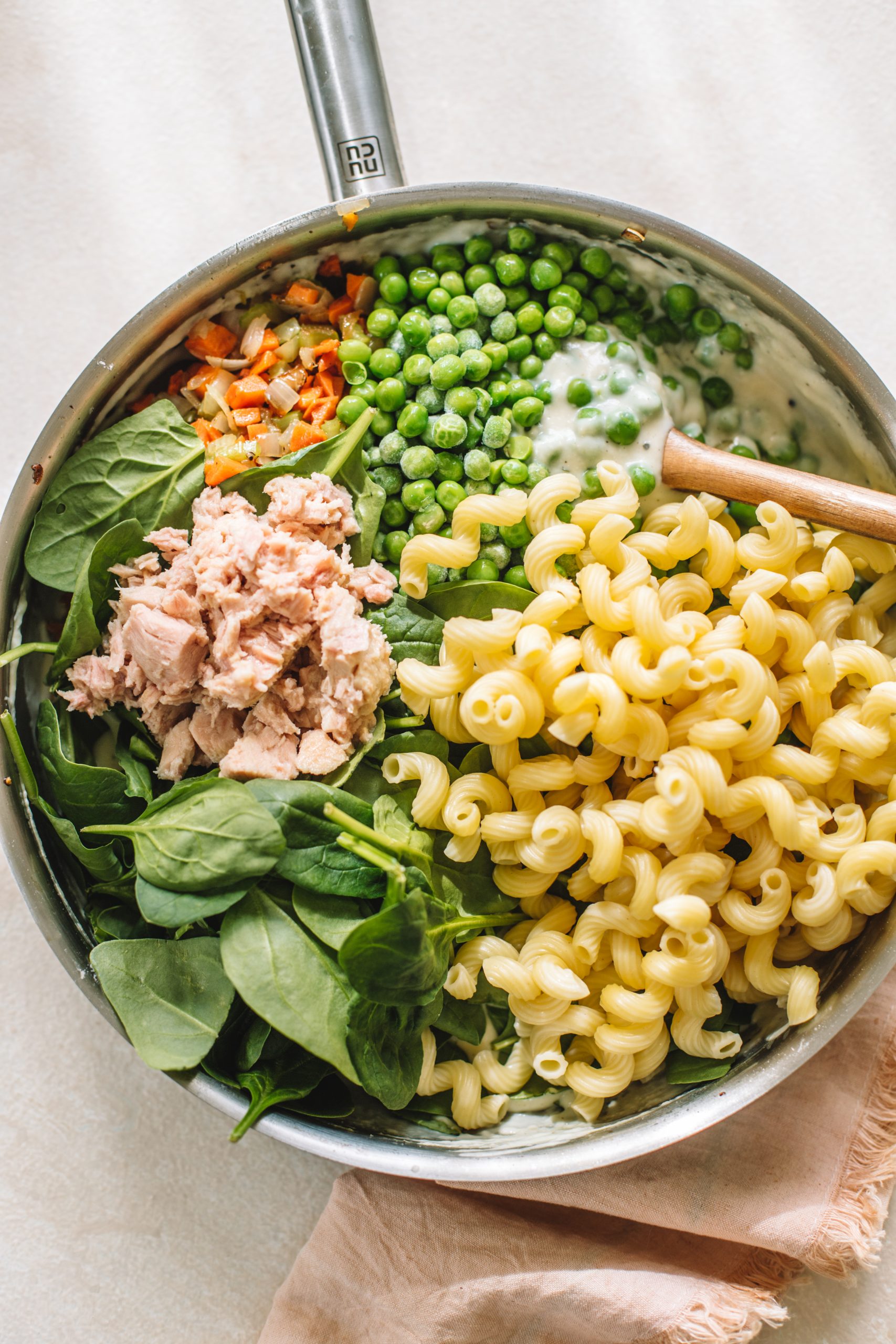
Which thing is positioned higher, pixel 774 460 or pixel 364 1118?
pixel 774 460

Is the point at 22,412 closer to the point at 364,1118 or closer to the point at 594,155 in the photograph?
the point at 594,155

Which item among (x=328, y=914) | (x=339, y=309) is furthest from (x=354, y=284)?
(x=328, y=914)

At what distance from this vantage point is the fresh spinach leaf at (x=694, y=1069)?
5.14ft

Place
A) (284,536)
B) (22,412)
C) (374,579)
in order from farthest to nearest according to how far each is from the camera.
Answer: (22,412) < (374,579) < (284,536)

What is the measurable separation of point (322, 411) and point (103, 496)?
1.26ft

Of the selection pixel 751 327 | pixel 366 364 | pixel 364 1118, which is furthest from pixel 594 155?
pixel 364 1118

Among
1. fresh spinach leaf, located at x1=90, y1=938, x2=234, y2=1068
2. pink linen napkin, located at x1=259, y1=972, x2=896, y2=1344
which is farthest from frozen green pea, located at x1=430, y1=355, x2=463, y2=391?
pink linen napkin, located at x1=259, y1=972, x2=896, y2=1344

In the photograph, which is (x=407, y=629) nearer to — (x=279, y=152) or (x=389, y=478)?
(x=389, y=478)

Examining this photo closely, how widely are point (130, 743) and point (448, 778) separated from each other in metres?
0.52

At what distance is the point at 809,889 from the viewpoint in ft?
5.00

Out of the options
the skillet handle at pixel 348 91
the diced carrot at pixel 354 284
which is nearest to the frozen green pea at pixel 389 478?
the diced carrot at pixel 354 284

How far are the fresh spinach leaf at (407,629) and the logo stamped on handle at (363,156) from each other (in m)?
0.68

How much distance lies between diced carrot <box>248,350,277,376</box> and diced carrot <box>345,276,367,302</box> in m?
0.17

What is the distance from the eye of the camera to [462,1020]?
1.59 meters
